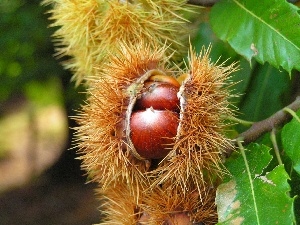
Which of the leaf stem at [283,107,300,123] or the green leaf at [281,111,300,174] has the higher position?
the leaf stem at [283,107,300,123]

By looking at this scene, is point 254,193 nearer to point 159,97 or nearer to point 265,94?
point 159,97

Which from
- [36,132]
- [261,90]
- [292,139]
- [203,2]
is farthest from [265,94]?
[36,132]

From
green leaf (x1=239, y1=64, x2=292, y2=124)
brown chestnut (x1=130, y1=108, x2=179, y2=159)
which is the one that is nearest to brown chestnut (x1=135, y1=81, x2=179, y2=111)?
brown chestnut (x1=130, y1=108, x2=179, y2=159)

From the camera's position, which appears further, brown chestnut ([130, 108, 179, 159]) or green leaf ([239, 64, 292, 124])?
green leaf ([239, 64, 292, 124])

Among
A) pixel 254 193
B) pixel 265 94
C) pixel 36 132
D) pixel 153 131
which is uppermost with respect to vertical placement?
pixel 153 131

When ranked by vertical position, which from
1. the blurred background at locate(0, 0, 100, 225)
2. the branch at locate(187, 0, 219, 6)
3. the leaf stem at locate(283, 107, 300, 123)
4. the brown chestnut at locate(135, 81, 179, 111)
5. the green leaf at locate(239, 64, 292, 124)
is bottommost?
the blurred background at locate(0, 0, 100, 225)

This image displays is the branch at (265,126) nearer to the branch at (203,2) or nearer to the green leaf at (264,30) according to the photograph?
the green leaf at (264,30)

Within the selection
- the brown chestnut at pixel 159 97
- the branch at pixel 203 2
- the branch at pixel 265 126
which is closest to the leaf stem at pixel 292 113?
the branch at pixel 265 126

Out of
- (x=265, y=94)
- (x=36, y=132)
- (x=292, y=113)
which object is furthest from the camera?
(x=36, y=132)

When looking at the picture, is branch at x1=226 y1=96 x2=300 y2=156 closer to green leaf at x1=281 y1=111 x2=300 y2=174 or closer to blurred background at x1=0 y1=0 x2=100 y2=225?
green leaf at x1=281 y1=111 x2=300 y2=174
